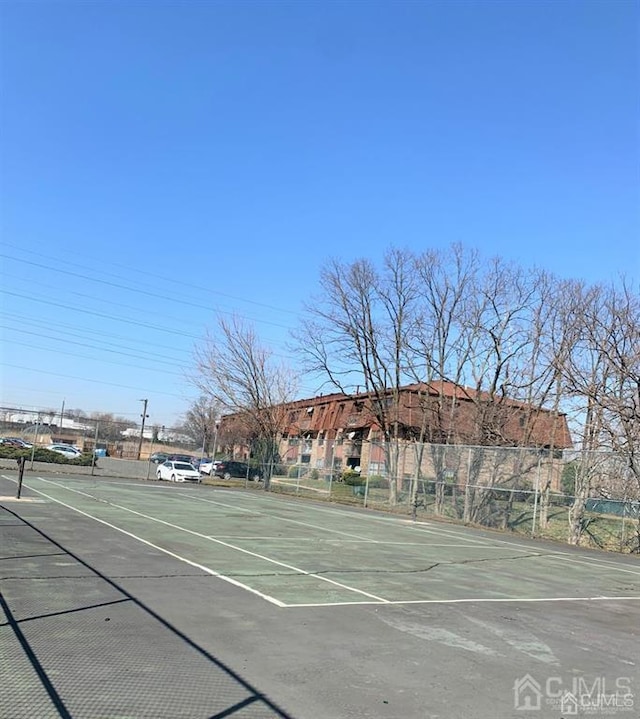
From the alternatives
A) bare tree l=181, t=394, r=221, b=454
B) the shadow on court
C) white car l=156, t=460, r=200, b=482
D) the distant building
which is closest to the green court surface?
the shadow on court

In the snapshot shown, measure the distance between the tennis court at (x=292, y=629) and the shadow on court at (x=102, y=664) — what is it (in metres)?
0.02

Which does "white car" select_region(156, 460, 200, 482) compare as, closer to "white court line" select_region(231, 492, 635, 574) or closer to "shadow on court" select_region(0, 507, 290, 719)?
"white court line" select_region(231, 492, 635, 574)

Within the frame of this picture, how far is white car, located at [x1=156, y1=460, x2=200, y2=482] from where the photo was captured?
43.3 metres

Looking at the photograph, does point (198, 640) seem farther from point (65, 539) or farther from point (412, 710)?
point (65, 539)

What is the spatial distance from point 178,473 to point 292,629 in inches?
1484

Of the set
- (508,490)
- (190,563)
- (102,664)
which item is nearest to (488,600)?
(190,563)

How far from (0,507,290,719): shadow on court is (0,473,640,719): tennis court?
0.07ft

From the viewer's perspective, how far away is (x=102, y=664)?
18.1 feet

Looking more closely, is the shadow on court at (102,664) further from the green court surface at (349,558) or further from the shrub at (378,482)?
the shrub at (378,482)

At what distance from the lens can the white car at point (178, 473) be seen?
4331cm

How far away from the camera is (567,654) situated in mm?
6887

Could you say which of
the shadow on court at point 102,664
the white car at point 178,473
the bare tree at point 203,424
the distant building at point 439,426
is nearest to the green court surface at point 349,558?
the shadow on court at point 102,664

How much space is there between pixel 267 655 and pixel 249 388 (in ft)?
132

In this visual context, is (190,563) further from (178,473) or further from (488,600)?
(178,473)
